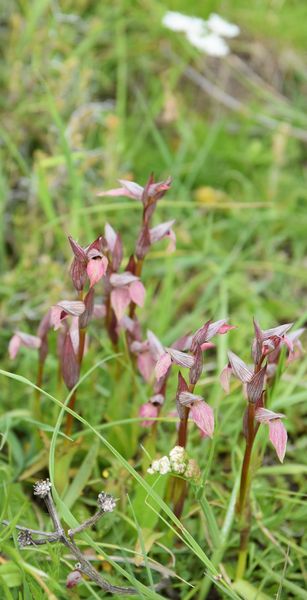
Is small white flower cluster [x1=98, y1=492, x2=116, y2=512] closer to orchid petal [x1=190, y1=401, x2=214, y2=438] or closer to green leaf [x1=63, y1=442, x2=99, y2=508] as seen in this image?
orchid petal [x1=190, y1=401, x2=214, y2=438]

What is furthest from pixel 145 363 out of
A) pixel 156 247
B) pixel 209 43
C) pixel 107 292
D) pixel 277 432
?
pixel 209 43

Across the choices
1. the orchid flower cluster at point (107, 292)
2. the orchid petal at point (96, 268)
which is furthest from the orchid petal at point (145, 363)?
the orchid petal at point (96, 268)

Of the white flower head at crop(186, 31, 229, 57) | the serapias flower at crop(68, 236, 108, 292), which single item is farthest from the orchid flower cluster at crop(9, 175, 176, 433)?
the white flower head at crop(186, 31, 229, 57)

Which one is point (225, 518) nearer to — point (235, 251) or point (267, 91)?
point (235, 251)

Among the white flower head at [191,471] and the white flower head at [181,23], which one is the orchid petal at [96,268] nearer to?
the white flower head at [191,471]

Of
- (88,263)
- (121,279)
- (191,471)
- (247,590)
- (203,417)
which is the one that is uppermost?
(88,263)

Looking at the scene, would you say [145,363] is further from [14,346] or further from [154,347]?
[14,346]
